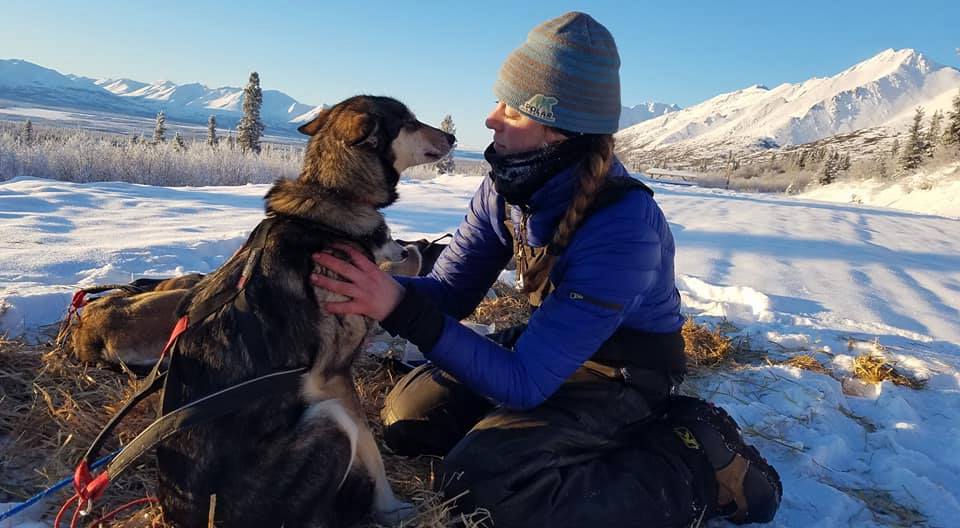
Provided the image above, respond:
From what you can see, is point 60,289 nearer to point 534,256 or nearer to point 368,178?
point 368,178

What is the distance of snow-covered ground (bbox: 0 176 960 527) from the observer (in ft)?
10.7

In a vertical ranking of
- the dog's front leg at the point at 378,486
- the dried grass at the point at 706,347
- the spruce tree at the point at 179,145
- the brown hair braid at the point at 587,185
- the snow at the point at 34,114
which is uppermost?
the brown hair braid at the point at 587,185

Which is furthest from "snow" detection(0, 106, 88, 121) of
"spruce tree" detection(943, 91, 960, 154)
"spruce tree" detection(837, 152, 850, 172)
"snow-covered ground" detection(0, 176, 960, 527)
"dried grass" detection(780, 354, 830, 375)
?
"dried grass" detection(780, 354, 830, 375)

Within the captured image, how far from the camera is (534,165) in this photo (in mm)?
2795

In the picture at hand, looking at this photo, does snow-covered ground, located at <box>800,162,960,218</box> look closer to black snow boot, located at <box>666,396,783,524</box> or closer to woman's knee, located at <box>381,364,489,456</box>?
black snow boot, located at <box>666,396,783,524</box>

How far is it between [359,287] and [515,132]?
1131 mm

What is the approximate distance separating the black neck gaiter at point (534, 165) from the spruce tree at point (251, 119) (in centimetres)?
3596

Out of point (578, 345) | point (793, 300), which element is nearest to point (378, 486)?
point (578, 345)

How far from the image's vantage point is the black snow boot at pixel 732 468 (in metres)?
2.69

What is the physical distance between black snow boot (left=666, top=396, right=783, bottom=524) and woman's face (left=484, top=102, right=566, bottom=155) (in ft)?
5.21

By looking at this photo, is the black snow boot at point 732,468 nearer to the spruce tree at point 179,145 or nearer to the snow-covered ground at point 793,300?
the snow-covered ground at point 793,300

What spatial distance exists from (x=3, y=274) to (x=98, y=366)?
243cm

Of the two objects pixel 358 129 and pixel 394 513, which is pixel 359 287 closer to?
pixel 358 129

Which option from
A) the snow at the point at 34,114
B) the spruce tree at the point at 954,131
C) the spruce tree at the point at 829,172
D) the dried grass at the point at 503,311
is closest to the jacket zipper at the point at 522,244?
the dried grass at the point at 503,311
